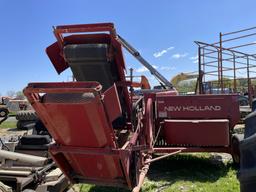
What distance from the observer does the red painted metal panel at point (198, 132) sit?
20.0ft

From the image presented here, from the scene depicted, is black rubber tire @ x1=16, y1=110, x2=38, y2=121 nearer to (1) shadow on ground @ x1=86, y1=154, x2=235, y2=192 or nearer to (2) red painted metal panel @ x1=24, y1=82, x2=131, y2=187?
(1) shadow on ground @ x1=86, y1=154, x2=235, y2=192

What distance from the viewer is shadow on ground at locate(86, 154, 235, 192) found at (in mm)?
5965

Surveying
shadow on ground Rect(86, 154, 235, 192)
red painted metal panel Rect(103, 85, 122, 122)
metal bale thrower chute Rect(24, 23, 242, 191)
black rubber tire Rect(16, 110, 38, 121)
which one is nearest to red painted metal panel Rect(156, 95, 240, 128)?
shadow on ground Rect(86, 154, 235, 192)

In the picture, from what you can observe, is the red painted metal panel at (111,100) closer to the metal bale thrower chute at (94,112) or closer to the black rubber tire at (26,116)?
the metal bale thrower chute at (94,112)

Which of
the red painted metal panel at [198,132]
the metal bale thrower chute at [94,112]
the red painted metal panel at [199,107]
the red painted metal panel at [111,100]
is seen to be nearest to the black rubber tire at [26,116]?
the red painted metal panel at [199,107]

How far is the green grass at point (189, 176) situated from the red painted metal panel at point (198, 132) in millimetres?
593

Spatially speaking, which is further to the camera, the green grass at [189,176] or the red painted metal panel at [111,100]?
the green grass at [189,176]

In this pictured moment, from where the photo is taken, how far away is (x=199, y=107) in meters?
6.32

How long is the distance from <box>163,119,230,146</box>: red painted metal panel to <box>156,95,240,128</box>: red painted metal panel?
176 millimetres

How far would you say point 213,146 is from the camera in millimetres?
6230

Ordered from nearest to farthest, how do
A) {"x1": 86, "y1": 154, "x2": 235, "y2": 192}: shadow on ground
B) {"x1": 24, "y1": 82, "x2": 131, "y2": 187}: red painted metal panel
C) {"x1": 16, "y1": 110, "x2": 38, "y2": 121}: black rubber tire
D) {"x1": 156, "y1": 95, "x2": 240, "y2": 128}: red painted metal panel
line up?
1. {"x1": 24, "y1": 82, "x2": 131, "y2": 187}: red painted metal panel
2. {"x1": 86, "y1": 154, "x2": 235, "y2": 192}: shadow on ground
3. {"x1": 156, "y1": 95, "x2": 240, "y2": 128}: red painted metal panel
4. {"x1": 16, "y1": 110, "x2": 38, "y2": 121}: black rubber tire

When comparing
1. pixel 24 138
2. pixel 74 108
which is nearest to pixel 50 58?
pixel 74 108

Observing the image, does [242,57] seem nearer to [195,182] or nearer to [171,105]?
[171,105]

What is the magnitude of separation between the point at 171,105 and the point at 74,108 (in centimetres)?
342
